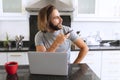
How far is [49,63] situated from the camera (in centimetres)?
150

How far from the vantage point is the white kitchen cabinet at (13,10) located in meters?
3.19

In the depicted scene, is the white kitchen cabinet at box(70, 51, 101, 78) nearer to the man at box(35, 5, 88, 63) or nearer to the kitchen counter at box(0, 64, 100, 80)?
the man at box(35, 5, 88, 63)

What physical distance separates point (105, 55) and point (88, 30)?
26.9 inches

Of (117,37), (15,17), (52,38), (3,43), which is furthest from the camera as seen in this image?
(117,37)

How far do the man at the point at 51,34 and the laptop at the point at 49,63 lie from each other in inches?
9.1

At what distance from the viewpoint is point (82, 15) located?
3279mm

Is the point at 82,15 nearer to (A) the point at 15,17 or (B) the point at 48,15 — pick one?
(A) the point at 15,17

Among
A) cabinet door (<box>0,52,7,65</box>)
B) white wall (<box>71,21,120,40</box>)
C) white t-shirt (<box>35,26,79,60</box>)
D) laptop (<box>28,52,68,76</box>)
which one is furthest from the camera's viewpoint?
white wall (<box>71,21,120,40</box>)

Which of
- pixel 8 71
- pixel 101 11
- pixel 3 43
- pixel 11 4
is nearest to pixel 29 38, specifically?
pixel 3 43

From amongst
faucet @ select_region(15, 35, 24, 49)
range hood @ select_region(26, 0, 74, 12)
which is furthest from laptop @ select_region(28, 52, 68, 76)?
faucet @ select_region(15, 35, 24, 49)

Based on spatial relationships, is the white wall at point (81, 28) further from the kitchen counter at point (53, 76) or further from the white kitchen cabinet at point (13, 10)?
the kitchen counter at point (53, 76)

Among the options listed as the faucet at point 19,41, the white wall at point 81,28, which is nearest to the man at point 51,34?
the faucet at point 19,41

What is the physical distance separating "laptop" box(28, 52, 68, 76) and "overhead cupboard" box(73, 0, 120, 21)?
1880 millimetres

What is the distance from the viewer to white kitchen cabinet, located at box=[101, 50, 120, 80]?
321 cm
